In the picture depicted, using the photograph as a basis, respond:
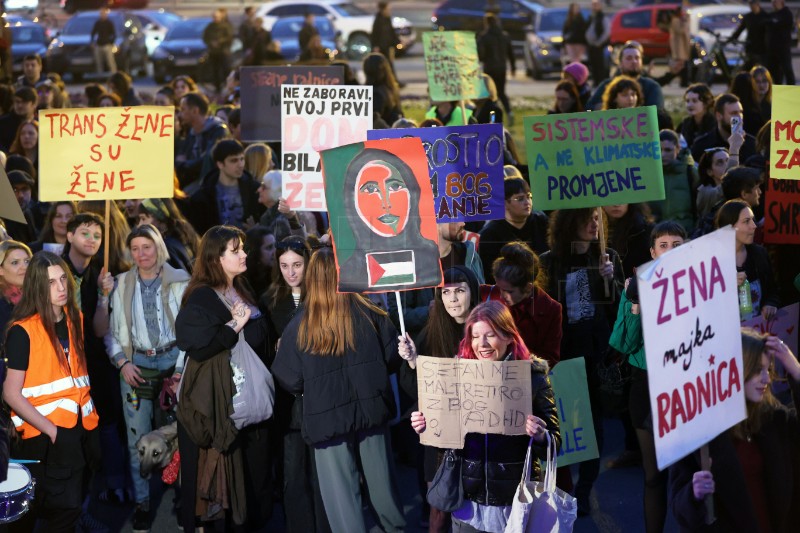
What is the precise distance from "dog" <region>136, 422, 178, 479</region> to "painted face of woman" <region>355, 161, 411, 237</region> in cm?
183

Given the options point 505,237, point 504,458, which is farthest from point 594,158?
point 504,458

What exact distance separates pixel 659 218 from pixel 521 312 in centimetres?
340

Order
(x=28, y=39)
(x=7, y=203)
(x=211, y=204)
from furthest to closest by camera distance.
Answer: (x=28, y=39), (x=211, y=204), (x=7, y=203)

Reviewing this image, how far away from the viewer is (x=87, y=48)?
1074 inches

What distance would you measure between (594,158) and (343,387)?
2.95 metres

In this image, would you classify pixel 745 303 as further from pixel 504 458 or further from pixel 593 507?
pixel 504 458

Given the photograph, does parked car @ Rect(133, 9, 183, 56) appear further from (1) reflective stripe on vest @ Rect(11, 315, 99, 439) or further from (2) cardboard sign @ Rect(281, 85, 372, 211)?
(1) reflective stripe on vest @ Rect(11, 315, 99, 439)

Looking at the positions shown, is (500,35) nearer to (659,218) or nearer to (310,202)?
(659,218)

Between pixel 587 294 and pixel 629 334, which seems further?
pixel 587 294

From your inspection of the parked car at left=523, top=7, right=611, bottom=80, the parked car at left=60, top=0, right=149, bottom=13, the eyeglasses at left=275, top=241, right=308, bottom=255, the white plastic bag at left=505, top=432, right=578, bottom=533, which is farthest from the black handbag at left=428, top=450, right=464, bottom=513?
the parked car at left=60, top=0, right=149, bottom=13

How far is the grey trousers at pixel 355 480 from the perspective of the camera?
22.2 feet

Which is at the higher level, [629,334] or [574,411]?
[629,334]

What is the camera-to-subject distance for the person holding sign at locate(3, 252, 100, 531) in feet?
21.7

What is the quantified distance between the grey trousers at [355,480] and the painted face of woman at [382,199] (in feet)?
3.65
